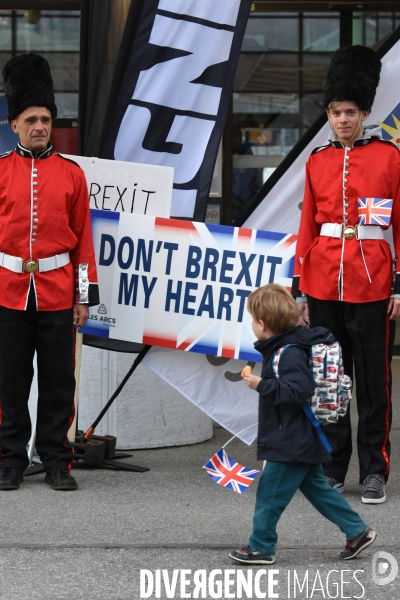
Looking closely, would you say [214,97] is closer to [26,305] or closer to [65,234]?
[65,234]

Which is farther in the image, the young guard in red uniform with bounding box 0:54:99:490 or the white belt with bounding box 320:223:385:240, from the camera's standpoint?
the young guard in red uniform with bounding box 0:54:99:490

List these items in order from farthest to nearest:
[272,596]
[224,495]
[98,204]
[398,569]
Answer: [98,204]
[224,495]
[398,569]
[272,596]

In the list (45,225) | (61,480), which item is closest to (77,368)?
(61,480)

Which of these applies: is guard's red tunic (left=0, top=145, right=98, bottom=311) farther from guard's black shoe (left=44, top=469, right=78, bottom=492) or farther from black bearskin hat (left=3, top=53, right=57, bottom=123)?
guard's black shoe (left=44, top=469, right=78, bottom=492)

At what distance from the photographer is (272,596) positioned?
364 centimetres

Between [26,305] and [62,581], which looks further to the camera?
[26,305]

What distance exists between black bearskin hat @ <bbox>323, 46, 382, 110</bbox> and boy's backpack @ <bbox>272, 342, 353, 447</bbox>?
1.48 metres

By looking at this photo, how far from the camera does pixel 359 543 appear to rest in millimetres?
3932

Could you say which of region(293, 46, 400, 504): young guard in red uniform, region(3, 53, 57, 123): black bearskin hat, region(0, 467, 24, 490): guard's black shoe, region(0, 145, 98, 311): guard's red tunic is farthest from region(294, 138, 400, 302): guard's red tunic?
region(0, 467, 24, 490): guard's black shoe

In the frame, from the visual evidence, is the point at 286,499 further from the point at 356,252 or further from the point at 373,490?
the point at 356,252

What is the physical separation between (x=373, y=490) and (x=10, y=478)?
1.64 meters

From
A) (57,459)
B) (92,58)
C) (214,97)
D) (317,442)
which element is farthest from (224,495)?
(92,58)

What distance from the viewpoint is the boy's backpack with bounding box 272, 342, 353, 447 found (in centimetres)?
384

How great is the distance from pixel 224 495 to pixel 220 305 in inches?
35.1
